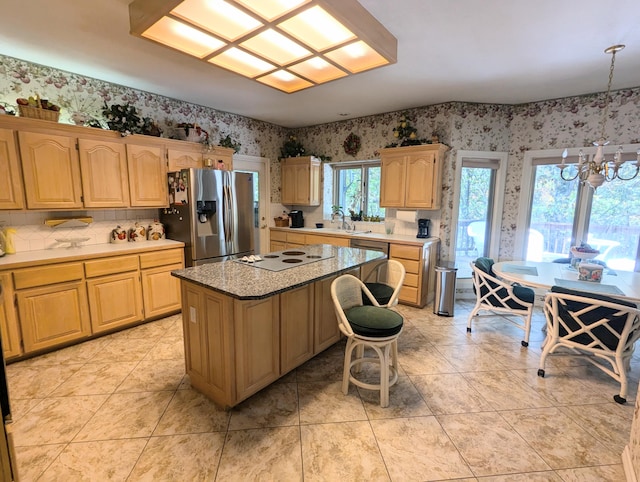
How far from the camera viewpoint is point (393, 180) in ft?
14.2

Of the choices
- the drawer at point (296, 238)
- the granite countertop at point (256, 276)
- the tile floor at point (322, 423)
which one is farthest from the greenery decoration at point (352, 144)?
the tile floor at point (322, 423)

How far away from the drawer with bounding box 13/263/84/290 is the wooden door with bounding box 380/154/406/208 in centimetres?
369

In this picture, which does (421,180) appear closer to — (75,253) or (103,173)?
(103,173)

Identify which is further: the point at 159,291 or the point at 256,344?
the point at 159,291

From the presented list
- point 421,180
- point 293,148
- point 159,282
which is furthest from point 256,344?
point 293,148

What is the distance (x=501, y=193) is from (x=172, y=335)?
177 inches

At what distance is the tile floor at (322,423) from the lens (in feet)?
5.39

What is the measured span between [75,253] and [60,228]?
56cm

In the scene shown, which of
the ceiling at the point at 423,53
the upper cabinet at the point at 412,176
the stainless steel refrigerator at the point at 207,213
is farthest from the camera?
the upper cabinet at the point at 412,176

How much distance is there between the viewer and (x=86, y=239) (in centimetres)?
333

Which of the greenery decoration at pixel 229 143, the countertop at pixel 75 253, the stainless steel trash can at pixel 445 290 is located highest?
the greenery decoration at pixel 229 143

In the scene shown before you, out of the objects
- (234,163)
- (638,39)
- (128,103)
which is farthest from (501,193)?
(128,103)

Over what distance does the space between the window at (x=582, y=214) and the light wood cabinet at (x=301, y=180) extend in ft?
10.1

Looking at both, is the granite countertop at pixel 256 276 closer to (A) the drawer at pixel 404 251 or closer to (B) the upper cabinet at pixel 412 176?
(A) the drawer at pixel 404 251
